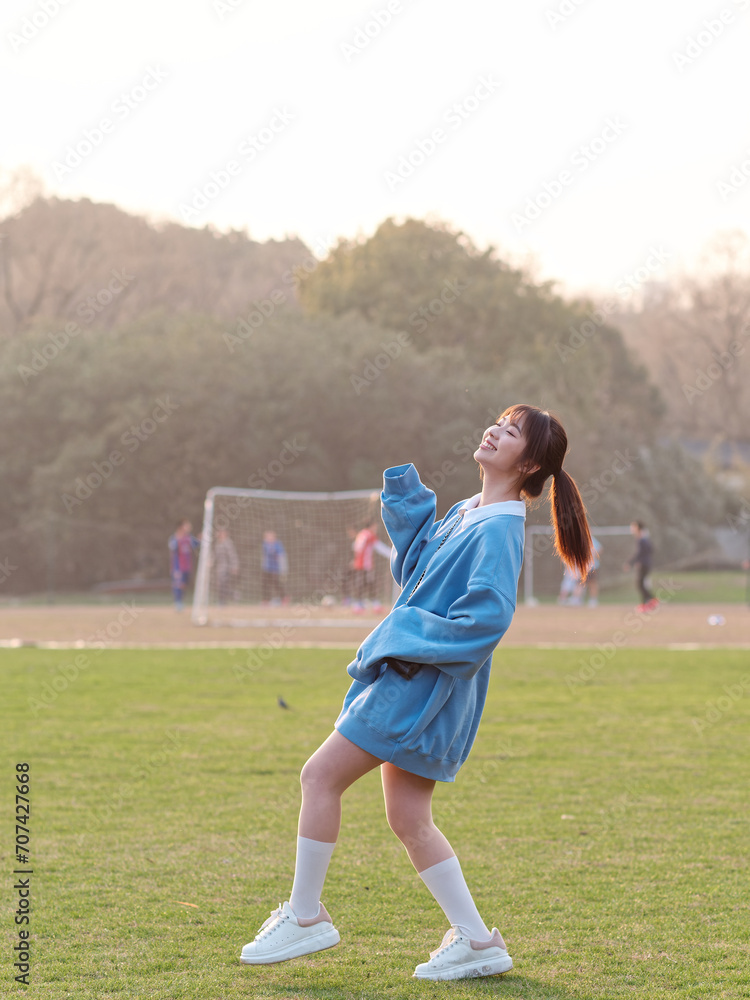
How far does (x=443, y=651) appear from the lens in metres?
2.97

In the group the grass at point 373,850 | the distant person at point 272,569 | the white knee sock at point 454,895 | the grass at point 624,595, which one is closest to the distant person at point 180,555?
the distant person at point 272,569

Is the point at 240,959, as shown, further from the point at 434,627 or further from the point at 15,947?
the point at 434,627

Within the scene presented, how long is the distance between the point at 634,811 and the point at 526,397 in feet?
92.1

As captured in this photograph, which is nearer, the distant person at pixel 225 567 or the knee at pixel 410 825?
the knee at pixel 410 825

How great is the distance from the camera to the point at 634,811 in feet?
18.0

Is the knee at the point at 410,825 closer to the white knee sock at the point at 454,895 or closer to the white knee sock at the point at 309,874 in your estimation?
the white knee sock at the point at 454,895

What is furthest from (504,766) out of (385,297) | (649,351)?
(649,351)

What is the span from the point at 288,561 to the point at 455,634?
859 inches

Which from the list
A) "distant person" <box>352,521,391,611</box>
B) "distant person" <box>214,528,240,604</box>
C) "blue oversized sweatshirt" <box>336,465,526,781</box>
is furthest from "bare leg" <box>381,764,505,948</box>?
"distant person" <box>214,528,240,604</box>

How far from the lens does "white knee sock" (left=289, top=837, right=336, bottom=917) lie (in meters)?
3.15

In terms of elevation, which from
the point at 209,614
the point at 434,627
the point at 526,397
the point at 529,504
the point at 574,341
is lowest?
the point at 209,614

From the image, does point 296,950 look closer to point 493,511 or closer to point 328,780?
point 328,780

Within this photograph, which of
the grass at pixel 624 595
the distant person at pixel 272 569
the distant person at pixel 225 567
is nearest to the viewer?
the distant person at pixel 225 567

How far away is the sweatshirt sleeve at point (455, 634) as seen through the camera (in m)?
2.99
